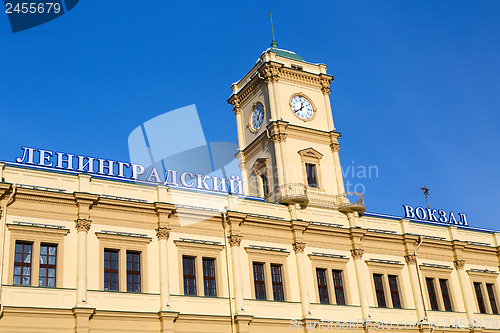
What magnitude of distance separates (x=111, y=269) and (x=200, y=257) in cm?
553

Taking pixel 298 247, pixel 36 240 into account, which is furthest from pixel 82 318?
pixel 298 247

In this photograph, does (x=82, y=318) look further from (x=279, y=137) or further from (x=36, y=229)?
(x=279, y=137)

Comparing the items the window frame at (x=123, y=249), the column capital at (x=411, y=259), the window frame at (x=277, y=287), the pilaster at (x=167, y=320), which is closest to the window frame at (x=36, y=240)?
the window frame at (x=123, y=249)

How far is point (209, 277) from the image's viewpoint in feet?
125

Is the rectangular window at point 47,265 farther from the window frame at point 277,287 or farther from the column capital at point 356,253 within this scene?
the column capital at point 356,253

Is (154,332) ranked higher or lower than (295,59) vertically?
lower

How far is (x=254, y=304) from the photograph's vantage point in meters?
38.3

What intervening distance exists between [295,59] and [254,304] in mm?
22500

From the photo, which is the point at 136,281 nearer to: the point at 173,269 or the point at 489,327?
the point at 173,269

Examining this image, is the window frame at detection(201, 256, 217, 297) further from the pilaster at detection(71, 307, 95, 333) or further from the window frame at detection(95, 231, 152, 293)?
the pilaster at detection(71, 307, 95, 333)

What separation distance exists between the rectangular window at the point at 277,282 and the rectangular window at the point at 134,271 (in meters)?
8.84

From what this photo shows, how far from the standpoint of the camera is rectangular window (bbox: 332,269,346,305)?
1652 inches

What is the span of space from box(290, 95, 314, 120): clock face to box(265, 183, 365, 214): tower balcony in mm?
6583

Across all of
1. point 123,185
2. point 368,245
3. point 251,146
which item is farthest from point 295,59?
point 123,185
